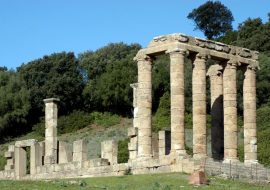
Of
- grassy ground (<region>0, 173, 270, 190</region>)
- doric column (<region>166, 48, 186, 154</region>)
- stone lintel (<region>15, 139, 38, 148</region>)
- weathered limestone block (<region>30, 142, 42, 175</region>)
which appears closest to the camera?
grassy ground (<region>0, 173, 270, 190</region>)

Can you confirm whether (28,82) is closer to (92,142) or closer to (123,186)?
(92,142)

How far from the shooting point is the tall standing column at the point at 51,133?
167 feet

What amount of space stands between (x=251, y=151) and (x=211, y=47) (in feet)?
22.5

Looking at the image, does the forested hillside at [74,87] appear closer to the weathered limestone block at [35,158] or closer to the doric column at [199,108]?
the weathered limestone block at [35,158]

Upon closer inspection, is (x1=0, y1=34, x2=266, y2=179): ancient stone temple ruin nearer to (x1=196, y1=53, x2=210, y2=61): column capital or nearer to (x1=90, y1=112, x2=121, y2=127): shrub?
(x1=196, y1=53, x2=210, y2=61): column capital

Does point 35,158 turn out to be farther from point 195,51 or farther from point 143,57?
point 195,51

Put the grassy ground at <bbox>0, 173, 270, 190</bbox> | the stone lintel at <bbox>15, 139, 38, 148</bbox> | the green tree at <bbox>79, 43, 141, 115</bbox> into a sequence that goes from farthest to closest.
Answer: the green tree at <bbox>79, 43, 141, 115</bbox>
the stone lintel at <bbox>15, 139, 38, 148</bbox>
the grassy ground at <bbox>0, 173, 270, 190</bbox>

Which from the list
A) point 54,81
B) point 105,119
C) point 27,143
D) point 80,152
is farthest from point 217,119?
point 54,81

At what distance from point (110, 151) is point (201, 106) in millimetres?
6438

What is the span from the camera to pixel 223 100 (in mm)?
46656

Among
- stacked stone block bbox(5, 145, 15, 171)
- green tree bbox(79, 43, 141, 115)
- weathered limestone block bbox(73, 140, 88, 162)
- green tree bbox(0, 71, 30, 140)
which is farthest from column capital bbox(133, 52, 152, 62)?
green tree bbox(0, 71, 30, 140)

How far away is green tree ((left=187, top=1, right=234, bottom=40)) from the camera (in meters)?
115

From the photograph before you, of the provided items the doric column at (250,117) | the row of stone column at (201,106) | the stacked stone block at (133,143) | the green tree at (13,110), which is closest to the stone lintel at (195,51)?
the row of stone column at (201,106)

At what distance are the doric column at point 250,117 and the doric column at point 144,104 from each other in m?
6.26
